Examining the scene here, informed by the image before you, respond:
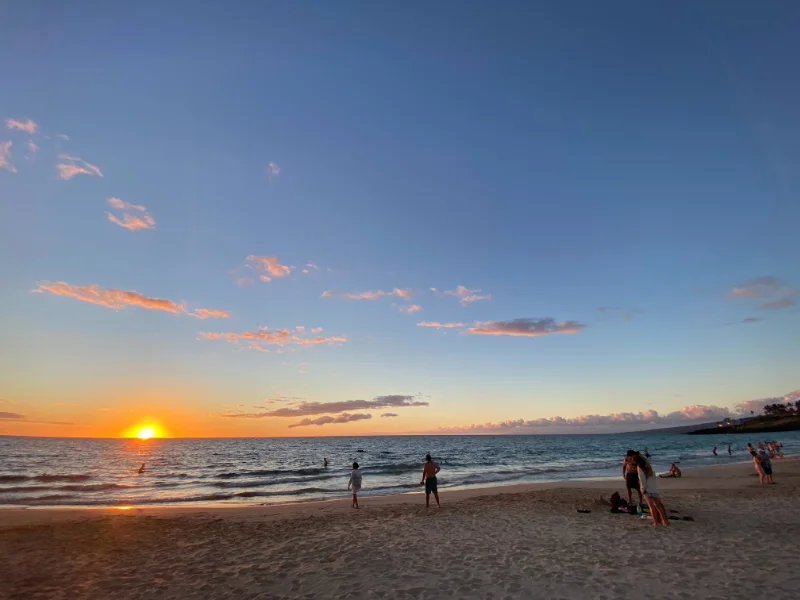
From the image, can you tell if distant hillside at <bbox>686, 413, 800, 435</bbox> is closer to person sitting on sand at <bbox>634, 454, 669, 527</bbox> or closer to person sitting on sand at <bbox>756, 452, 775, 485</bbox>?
person sitting on sand at <bbox>756, 452, 775, 485</bbox>

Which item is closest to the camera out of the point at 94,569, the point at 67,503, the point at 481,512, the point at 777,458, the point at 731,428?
the point at 94,569

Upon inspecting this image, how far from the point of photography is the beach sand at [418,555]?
25.4 ft

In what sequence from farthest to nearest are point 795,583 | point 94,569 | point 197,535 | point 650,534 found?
point 197,535
point 650,534
point 94,569
point 795,583

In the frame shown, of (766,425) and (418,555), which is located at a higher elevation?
(418,555)

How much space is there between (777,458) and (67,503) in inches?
2291

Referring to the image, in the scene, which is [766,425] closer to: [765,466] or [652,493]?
[765,466]

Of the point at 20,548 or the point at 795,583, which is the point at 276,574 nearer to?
the point at 20,548

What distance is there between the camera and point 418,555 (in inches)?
391

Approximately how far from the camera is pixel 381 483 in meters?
31.9

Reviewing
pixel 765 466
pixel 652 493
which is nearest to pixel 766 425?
pixel 765 466

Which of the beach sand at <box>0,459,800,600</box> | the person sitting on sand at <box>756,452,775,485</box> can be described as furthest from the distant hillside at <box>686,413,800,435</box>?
the beach sand at <box>0,459,800,600</box>

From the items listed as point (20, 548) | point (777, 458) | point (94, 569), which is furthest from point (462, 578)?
point (777, 458)

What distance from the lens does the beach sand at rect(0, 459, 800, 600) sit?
25.4 ft

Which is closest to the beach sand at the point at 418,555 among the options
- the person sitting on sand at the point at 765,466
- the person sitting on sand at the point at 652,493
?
the person sitting on sand at the point at 652,493
